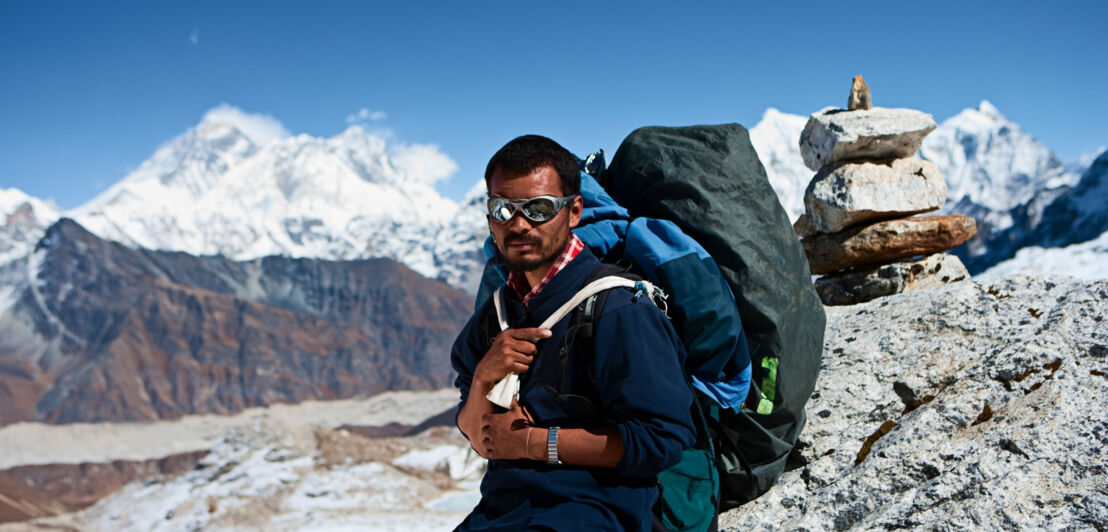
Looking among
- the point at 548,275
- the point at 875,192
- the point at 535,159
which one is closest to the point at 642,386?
the point at 548,275

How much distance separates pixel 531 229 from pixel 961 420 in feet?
7.49

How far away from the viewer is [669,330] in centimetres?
278

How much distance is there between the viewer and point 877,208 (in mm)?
7070

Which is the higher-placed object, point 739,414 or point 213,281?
point 213,281

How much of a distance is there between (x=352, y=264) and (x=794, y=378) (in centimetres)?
19892

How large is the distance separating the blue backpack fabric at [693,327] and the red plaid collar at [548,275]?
0.23m

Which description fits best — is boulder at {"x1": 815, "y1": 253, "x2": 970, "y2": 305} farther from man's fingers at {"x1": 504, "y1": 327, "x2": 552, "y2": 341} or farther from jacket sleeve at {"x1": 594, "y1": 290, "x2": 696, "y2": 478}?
man's fingers at {"x1": 504, "y1": 327, "x2": 552, "y2": 341}

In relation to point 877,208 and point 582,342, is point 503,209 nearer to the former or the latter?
point 582,342

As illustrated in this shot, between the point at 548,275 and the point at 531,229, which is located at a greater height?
the point at 531,229

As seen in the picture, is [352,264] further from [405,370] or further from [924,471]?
[924,471]

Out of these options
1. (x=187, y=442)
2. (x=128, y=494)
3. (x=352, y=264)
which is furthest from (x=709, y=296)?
(x=352, y=264)

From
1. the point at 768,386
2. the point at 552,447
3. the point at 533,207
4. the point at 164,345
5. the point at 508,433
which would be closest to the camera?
the point at 552,447

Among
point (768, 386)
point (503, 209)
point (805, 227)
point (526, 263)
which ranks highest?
point (503, 209)

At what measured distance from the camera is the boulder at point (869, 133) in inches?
279
